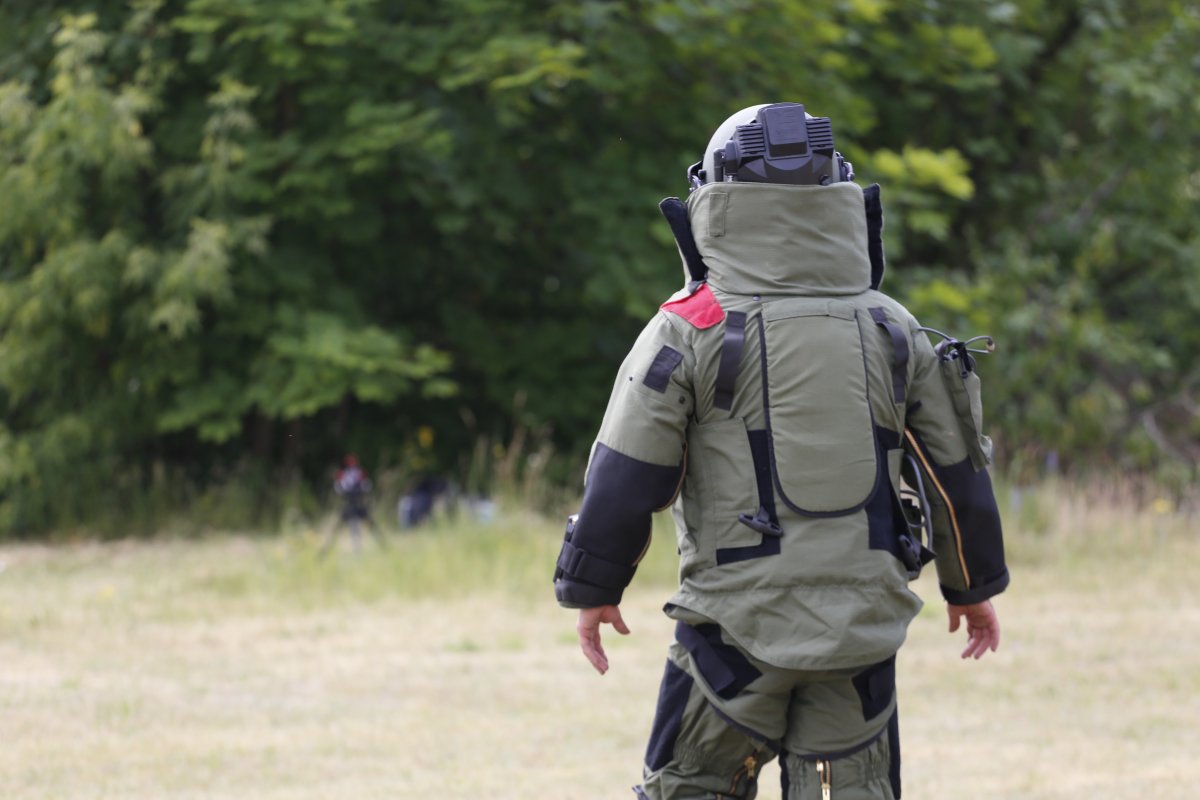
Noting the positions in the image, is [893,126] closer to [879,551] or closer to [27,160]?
[27,160]

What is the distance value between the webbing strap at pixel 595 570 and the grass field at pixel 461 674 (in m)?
2.06

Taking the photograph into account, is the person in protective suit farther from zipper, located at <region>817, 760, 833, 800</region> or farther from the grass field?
the grass field

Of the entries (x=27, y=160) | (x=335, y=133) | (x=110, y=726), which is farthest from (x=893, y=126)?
(x=110, y=726)

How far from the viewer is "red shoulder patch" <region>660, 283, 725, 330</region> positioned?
11.0ft

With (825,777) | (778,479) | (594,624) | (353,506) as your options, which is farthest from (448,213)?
(825,777)

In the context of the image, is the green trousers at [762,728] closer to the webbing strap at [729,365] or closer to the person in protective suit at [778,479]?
the person in protective suit at [778,479]

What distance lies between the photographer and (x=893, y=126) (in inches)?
553

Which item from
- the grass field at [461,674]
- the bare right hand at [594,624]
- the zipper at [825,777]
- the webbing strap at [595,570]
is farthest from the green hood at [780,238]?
the grass field at [461,674]

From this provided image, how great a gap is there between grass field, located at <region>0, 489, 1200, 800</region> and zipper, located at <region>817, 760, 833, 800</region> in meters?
2.02

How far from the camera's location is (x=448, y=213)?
488 inches

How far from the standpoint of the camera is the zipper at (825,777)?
3.30m

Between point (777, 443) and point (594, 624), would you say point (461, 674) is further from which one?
point (777, 443)

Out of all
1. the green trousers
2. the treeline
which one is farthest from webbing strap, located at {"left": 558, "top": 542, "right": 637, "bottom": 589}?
the treeline

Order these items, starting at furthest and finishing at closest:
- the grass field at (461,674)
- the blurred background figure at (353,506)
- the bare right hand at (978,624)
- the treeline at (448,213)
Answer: the treeline at (448,213) → the blurred background figure at (353,506) → the grass field at (461,674) → the bare right hand at (978,624)
